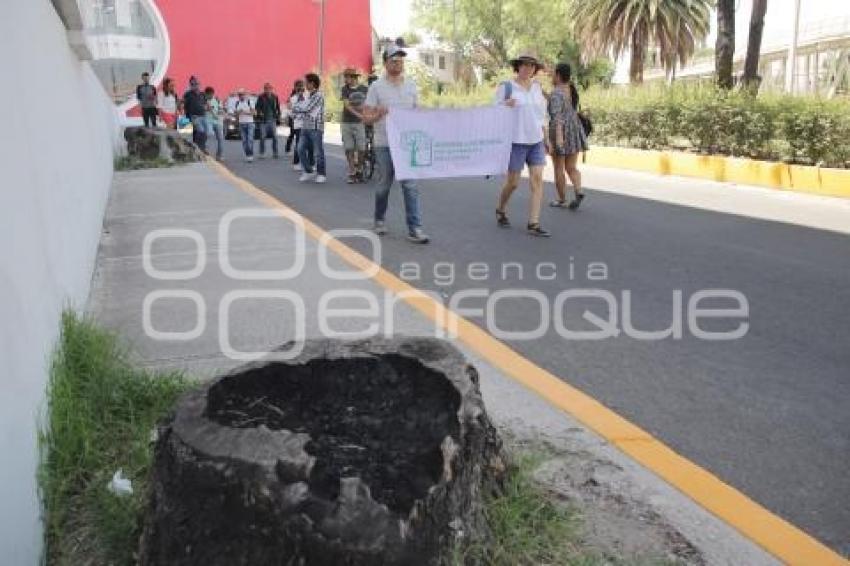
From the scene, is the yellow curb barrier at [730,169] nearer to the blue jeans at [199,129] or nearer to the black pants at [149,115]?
the blue jeans at [199,129]

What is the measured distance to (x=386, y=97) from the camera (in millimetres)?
7914

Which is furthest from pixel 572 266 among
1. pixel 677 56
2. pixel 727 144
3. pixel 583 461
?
pixel 677 56

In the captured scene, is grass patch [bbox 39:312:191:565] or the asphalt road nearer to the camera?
grass patch [bbox 39:312:191:565]

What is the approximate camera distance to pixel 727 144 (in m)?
13.6

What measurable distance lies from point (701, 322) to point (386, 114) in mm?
3976

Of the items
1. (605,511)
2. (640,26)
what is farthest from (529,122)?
(640,26)

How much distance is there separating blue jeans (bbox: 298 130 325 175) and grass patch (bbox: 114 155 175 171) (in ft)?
10.3

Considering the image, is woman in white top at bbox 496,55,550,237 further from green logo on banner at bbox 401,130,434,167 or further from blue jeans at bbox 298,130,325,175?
blue jeans at bbox 298,130,325,175

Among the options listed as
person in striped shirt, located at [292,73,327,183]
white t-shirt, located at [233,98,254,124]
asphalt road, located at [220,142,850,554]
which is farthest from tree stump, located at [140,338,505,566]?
white t-shirt, located at [233,98,254,124]

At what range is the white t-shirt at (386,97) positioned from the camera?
25.9ft

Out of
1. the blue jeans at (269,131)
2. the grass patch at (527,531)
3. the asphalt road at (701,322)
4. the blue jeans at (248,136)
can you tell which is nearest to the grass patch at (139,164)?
the blue jeans at (248,136)

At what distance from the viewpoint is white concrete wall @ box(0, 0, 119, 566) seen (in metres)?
2.34

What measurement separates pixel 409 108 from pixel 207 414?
610 centimetres

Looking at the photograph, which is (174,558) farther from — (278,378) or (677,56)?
(677,56)
